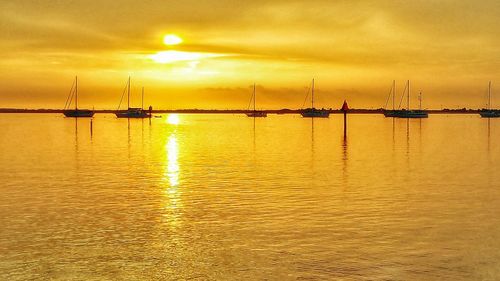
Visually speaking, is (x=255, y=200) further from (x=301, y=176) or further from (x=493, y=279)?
(x=493, y=279)

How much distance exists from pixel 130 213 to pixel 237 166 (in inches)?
735

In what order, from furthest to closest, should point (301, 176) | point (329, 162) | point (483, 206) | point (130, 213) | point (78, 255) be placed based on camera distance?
point (329, 162)
point (301, 176)
point (483, 206)
point (130, 213)
point (78, 255)

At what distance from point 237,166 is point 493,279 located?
27.5 meters

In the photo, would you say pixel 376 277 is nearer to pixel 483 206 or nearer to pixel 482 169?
pixel 483 206

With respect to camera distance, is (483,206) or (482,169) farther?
(482,169)

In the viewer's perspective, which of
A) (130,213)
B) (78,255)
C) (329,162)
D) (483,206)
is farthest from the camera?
(329,162)

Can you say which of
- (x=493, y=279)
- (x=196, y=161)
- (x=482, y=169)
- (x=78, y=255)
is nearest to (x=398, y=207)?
(x=493, y=279)

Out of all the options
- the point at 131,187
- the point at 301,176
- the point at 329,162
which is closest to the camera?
the point at 131,187

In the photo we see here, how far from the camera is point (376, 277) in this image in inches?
551

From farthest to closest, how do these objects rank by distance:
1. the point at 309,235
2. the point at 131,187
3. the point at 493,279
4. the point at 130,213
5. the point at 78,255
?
the point at 131,187
the point at 130,213
the point at 309,235
the point at 78,255
the point at 493,279

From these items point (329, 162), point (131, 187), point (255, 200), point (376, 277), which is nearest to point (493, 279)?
point (376, 277)

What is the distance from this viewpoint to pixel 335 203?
2430 centimetres

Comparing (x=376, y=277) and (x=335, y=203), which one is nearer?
(x=376, y=277)

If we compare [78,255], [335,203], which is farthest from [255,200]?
[78,255]
